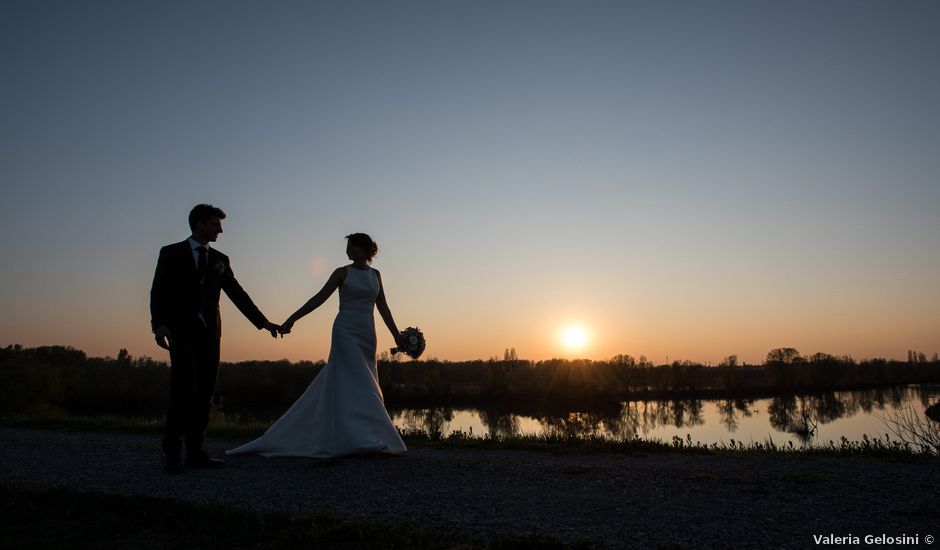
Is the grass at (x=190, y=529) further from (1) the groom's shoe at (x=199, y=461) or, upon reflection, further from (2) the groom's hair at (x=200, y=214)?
(2) the groom's hair at (x=200, y=214)

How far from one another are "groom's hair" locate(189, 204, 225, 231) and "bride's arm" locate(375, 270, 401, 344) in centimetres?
238

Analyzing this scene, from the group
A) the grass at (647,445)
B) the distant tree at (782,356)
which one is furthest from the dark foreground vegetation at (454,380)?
the grass at (647,445)

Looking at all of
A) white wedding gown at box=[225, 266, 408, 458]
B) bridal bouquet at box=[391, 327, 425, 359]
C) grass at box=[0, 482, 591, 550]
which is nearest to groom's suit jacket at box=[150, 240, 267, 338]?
white wedding gown at box=[225, 266, 408, 458]

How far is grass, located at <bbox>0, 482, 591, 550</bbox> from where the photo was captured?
3967 millimetres

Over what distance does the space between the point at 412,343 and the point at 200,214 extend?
3401mm

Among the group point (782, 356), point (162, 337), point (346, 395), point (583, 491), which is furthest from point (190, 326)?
point (782, 356)

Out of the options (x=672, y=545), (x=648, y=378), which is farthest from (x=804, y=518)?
(x=648, y=378)

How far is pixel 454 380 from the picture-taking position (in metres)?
104

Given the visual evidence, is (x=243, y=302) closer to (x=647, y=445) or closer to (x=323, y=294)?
(x=323, y=294)

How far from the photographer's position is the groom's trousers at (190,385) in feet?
22.5

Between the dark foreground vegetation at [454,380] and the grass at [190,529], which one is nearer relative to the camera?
the grass at [190,529]

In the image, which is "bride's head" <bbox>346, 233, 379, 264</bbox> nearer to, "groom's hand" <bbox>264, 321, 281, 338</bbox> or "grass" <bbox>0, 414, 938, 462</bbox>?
"groom's hand" <bbox>264, 321, 281, 338</bbox>

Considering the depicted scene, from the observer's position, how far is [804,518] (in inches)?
169

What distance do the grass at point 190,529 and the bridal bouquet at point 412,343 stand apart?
414cm
